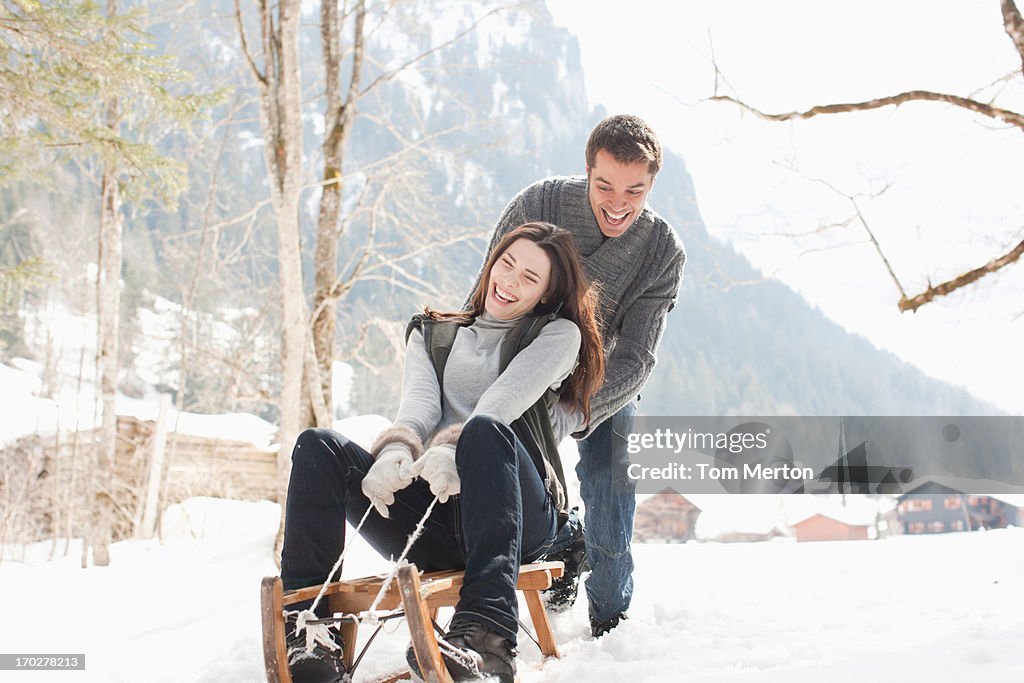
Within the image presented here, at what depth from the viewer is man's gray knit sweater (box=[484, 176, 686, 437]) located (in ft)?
7.40

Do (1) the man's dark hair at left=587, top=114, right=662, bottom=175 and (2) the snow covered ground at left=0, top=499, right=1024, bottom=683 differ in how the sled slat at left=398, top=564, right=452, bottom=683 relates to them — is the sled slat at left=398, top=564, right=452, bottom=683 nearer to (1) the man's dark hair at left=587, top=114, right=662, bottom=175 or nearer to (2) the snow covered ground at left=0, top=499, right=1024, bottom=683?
(2) the snow covered ground at left=0, top=499, right=1024, bottom=683

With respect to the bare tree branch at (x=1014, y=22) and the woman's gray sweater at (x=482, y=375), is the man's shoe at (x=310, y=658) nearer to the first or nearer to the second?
the woman's gray sweater at (x=482, y=375)

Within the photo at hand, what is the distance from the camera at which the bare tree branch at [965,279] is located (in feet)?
14.0

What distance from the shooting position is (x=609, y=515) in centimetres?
229

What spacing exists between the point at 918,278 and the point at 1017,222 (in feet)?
2.27

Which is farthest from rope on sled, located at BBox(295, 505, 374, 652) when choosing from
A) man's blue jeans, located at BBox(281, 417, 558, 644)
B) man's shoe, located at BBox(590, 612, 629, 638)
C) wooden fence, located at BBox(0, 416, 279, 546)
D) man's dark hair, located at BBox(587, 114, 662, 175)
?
wooden fence, located at BBox(0, 416, 279, 546)

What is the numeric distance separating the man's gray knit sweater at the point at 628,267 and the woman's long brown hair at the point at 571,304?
9.2 inches

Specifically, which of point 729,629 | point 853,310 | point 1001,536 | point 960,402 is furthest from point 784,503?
point 960,402

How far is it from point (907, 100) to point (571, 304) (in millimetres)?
3452

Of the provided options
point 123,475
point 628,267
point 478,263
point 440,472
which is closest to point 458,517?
point 440,472

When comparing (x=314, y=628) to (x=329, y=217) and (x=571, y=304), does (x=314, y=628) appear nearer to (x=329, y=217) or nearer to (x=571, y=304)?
(x=571, y=304)

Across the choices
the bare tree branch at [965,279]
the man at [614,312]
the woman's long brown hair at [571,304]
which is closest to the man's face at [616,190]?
the man at [614,312]

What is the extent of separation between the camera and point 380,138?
29.1 m

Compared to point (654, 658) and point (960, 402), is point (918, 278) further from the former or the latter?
point (960, 402)
